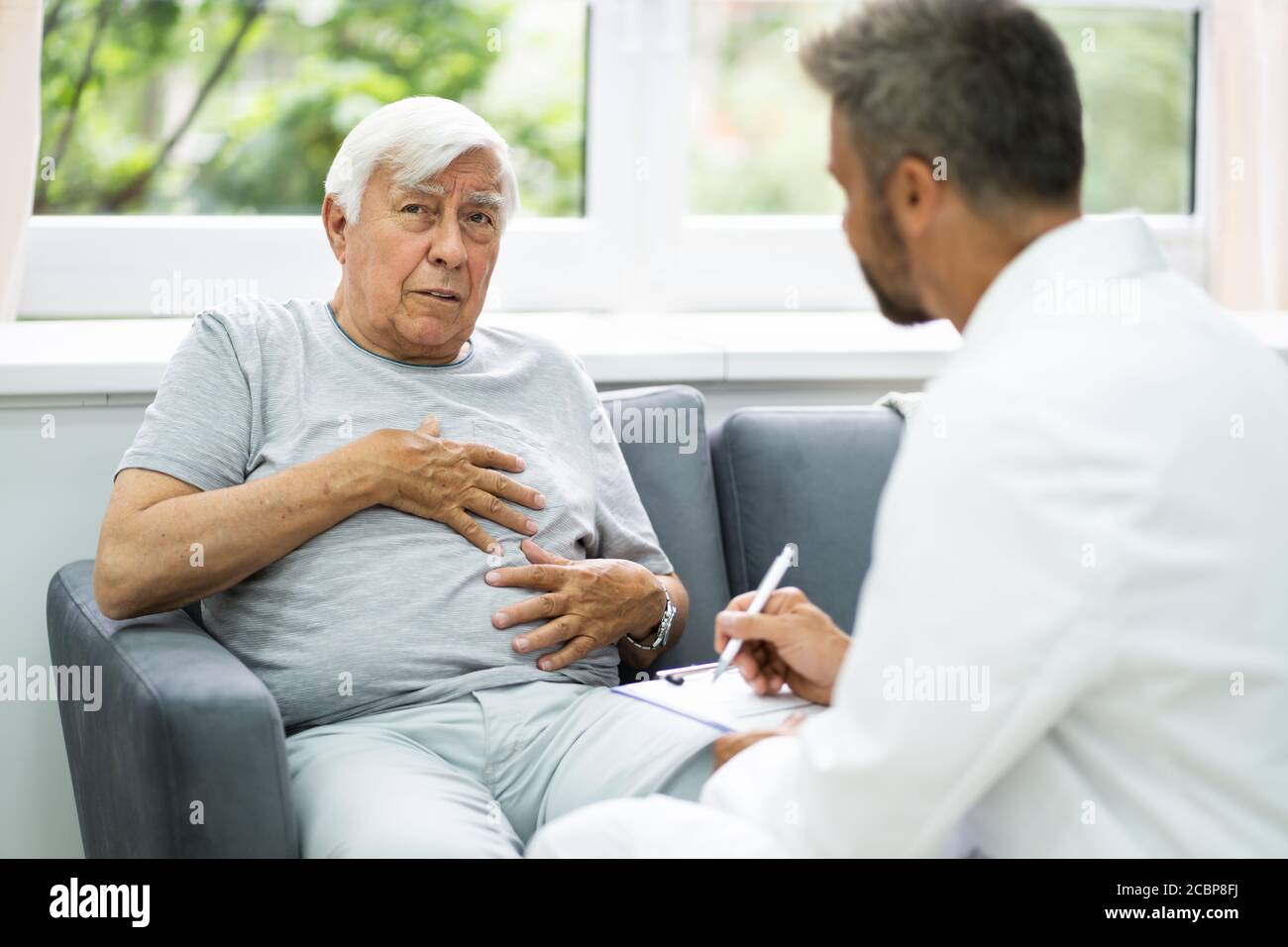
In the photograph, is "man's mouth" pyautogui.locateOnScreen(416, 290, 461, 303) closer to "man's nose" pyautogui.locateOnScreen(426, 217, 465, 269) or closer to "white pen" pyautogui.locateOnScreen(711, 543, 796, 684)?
"man's nose" pyautogui.locateOnScreen(426, 217, 465, 269)

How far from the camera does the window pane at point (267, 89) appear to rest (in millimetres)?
2645

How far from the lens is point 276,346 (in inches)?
75.7

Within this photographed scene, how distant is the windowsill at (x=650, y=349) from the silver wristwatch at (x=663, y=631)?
549 mm

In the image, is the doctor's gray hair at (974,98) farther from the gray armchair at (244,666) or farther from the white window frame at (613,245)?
the white window frame at (613,245)

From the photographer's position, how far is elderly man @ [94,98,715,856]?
1.71 meters

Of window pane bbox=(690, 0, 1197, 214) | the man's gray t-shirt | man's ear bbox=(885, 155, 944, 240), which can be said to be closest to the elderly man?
the man's gray t-shirt

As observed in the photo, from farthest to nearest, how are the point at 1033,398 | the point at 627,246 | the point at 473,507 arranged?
the point at 627,246 < the point at 473,507 < the point at 1033,398

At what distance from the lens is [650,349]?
2.46 metres

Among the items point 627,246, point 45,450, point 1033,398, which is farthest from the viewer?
point 627,246

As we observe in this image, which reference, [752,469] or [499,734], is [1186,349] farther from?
[752,469]

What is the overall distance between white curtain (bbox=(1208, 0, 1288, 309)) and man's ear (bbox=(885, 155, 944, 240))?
2.08 m

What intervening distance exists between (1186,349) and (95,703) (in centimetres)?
138
